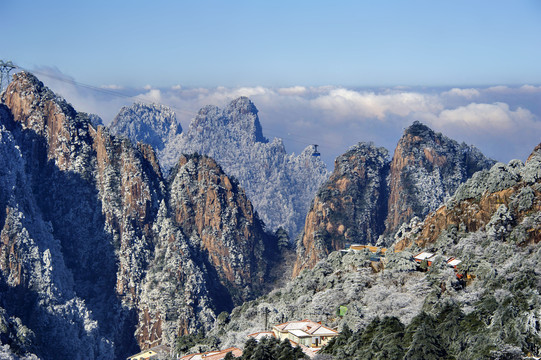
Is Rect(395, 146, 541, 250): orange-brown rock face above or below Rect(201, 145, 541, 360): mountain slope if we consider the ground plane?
above

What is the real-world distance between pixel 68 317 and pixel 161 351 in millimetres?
23512

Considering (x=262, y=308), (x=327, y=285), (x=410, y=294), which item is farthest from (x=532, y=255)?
(x=262, y=308)

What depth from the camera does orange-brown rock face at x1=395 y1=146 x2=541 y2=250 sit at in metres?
125

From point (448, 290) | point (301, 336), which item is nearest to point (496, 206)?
point (448, 290)

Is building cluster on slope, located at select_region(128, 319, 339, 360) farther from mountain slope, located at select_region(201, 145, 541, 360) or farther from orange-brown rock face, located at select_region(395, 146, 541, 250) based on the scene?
orange-brown rock face, located at select_region(395, 146, 541, 250)

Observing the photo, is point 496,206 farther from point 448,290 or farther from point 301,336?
point 301,336

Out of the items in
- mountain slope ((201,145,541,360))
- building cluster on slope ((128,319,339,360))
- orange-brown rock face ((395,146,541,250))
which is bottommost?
building cluster on slope ((128,319,339,360))

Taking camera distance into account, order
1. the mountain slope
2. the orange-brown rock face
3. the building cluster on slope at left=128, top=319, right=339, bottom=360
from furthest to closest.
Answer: the orange-brown rock face
the building cluster on slope at left=128, top=319, right=339, bottom=360
the mountain slope

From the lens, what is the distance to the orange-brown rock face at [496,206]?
124938 millimetres

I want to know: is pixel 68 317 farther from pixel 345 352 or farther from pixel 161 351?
pixel 345 352

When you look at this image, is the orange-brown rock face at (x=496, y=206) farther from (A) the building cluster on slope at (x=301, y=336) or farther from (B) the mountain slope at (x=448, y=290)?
(A) the building cluster on slope at (x=301, y=336)

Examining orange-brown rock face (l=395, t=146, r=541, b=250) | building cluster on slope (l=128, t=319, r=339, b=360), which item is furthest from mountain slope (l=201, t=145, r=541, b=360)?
building cluster on slope (l=128, t=319, r=339, b=360)

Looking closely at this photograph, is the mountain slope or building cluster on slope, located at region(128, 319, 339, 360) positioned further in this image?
building cluster on slope, located at region(128, 319, 339, 360)

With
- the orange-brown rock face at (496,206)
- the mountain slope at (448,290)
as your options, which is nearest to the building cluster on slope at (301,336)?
the mountain slope at (448,290)
